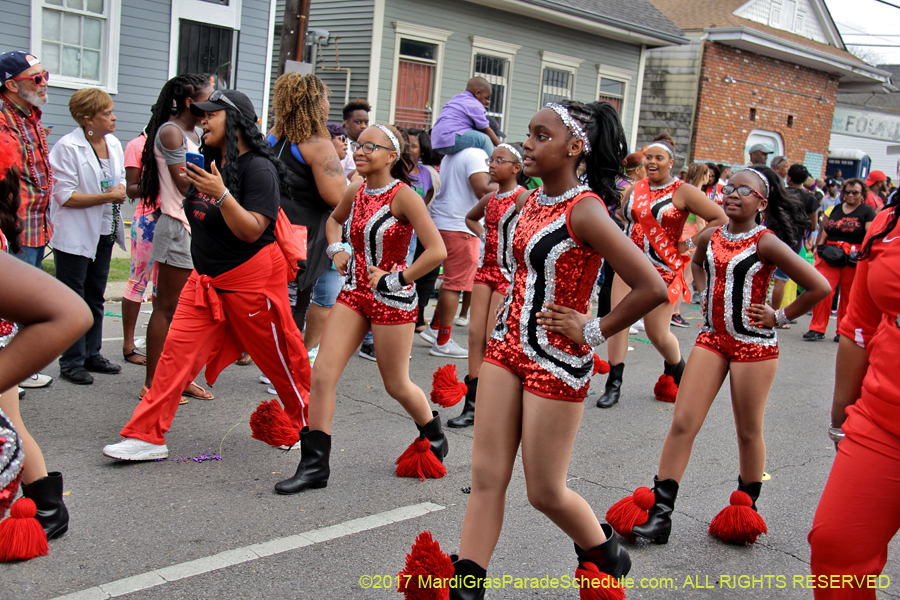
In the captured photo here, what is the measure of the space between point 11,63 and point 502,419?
3908 mm

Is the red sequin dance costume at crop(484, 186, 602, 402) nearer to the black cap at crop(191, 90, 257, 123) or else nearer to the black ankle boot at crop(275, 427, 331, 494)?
the black ankle boot at crop(275, 427, 331, 494)

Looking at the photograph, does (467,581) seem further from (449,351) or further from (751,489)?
(449,351)

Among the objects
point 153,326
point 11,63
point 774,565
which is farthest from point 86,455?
point 774,565

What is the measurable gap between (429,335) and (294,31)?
175 inches

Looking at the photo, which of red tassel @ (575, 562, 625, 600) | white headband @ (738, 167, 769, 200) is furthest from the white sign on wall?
red tassel @ (575, 562, 625, 600)

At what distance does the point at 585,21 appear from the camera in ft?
59.5

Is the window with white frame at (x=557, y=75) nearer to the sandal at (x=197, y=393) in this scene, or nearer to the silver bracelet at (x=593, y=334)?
the sandal at (x=197, y=393)

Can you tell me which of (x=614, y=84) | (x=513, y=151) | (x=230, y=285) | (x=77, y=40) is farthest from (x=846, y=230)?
(x=614, y=84)

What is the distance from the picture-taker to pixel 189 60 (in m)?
12.8

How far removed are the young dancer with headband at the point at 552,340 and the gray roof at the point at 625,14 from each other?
14810 millimetres

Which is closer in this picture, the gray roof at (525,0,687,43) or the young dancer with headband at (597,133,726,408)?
the young dancer with headband at (597,133,726,408)

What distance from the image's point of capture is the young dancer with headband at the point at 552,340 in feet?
9.25

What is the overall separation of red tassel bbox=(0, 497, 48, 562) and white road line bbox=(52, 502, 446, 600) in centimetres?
37

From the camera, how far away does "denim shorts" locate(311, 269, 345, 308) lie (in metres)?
6.19
